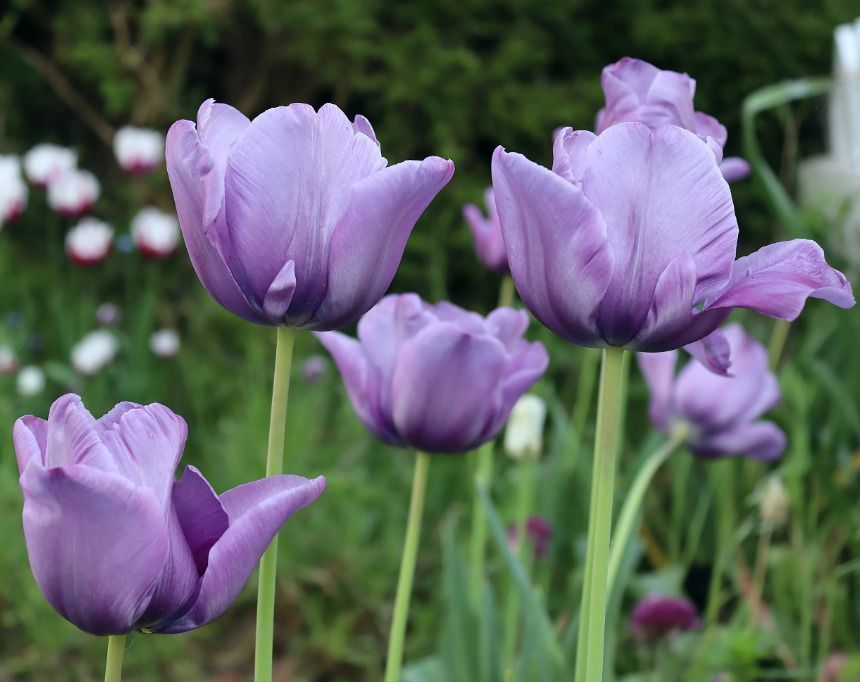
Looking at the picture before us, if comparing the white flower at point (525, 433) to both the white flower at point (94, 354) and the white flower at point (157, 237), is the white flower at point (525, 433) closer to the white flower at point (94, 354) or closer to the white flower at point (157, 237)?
→ the white flower at point (94, 354)

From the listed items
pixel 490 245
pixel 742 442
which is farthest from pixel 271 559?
pixel 490 245

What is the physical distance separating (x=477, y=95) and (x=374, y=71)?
17.6 inches

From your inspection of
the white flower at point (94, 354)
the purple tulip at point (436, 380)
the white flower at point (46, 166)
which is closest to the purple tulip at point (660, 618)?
the purple tulip at point (436, 380)

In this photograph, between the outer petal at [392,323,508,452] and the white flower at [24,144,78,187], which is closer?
the outer petal at [392,323,508,452]

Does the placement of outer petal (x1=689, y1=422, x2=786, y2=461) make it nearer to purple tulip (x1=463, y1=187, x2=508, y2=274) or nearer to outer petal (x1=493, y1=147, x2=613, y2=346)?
purple tulip (x1=463, y1=187, x2=508, y2=274)

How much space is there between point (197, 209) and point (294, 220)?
0.05 m

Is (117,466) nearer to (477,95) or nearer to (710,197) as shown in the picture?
(710,197)

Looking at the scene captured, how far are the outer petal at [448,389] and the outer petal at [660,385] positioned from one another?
2.02 ft

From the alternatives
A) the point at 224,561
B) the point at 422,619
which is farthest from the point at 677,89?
the point at 422,619

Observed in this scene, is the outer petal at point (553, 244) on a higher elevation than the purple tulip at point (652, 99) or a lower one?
lower

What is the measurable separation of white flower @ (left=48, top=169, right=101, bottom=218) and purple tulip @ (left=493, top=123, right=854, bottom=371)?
2599 mm

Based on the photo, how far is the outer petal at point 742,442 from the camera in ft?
5.00

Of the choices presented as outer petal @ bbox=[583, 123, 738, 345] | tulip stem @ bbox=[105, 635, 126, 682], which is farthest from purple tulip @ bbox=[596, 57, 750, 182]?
tulip stem @ bbox=[105, 635, 126, 682]

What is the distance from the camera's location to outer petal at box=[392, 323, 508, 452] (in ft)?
2.88
